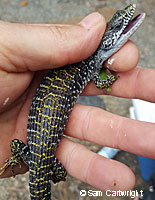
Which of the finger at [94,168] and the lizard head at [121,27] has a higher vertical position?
the lizard head at [121,27]

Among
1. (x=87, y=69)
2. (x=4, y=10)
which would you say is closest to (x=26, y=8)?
(x=4, y=10)

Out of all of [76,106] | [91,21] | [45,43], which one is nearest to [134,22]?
[91,21]

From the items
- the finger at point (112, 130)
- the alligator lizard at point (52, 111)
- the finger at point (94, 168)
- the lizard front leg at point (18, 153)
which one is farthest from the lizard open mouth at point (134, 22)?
the lizard front leg at point (18, 153)

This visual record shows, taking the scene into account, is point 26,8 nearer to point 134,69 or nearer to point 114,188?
→ point 134,69

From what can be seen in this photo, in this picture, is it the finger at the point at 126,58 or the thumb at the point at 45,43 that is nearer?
the thumb at the point at 45,43

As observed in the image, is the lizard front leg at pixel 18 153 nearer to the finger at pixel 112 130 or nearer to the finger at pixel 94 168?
the finger at pixel 94 168

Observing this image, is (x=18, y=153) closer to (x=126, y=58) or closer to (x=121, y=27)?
(x=126, y=58)

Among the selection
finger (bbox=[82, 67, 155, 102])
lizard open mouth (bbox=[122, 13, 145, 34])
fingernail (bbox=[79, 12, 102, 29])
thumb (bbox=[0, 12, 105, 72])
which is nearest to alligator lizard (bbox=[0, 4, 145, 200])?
lizard open mouth (bbox=[122, 13, 145, 34])
